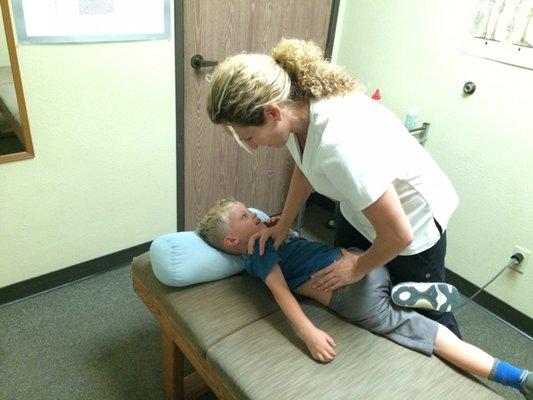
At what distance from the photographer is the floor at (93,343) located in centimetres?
154

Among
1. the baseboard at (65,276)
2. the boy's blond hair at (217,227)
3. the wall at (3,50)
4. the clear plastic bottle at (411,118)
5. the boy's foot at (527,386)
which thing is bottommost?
the baseboard at (65,276)

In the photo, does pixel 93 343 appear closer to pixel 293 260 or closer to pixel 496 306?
pixel 293 260

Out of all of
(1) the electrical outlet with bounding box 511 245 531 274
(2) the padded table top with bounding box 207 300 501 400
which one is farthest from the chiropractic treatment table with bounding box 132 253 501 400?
(1) the electrical outlet with bounding box 511 245 531 274

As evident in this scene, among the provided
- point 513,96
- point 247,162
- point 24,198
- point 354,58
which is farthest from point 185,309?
point 354,58

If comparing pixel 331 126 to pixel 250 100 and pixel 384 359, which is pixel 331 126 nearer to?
pixel 250 100

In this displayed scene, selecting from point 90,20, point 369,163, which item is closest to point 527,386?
point 369,163

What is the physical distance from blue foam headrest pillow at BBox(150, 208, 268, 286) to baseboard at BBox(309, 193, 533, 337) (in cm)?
139

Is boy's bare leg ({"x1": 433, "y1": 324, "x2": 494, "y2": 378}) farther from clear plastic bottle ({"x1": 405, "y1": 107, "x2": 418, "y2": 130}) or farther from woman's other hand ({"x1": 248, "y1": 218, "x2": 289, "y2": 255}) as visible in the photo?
clear plastic bottle ({"x1": 405, "y1": 107, "x2": 418, "y2": 130})

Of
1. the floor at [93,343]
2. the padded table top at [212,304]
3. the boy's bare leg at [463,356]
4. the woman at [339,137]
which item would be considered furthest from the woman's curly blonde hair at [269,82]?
the floor at [93,343]

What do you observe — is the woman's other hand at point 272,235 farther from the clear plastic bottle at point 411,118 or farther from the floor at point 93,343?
the clear plastic bottle at point 411,118

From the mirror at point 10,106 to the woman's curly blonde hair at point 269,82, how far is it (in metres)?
0.93

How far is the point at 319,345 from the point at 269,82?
69 centimetres

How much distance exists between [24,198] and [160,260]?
0.83 meters

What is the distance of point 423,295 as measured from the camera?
1.23 m
